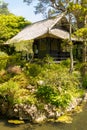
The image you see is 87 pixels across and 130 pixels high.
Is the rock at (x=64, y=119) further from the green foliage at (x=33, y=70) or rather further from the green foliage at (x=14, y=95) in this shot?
the green foliage at (x=33, y=70)

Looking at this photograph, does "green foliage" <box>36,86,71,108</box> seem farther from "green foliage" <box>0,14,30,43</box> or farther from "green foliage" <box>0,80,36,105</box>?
"green foliage" <box>0,14,30,43</box>

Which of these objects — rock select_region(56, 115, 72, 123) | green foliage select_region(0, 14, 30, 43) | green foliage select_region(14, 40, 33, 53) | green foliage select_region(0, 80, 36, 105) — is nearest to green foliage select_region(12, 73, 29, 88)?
green foliage select_region(0, 80, 36, 105)

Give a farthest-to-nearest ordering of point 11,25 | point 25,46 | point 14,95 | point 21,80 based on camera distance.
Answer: point 11,25
point 25,46
point 21,80
point 14,95

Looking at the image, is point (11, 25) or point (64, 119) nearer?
point (64, 119)

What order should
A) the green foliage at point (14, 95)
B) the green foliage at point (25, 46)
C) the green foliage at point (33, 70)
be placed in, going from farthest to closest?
the green foliage at point (25, 46)
the green foliage at point (33, 70)
the green foliage at point (14, 95)

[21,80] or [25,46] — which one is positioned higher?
[25,46]

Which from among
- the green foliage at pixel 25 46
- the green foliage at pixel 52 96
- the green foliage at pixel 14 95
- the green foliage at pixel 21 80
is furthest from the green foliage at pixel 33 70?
the green foliage at pixel 25 46

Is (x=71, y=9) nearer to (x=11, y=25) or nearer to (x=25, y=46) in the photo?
(x=25, y=46)

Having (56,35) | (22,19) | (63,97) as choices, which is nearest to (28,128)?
(63,97)

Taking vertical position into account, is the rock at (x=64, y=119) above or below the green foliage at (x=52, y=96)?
below

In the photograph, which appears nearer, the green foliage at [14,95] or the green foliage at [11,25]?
the green foliage at [14,95]

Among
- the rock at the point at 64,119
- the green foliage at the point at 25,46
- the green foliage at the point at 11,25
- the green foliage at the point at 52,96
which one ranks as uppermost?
the green foliage at the point at 11,25

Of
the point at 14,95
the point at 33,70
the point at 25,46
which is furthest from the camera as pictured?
the point at 25,46

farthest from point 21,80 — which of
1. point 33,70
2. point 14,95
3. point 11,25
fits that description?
point 11,25
